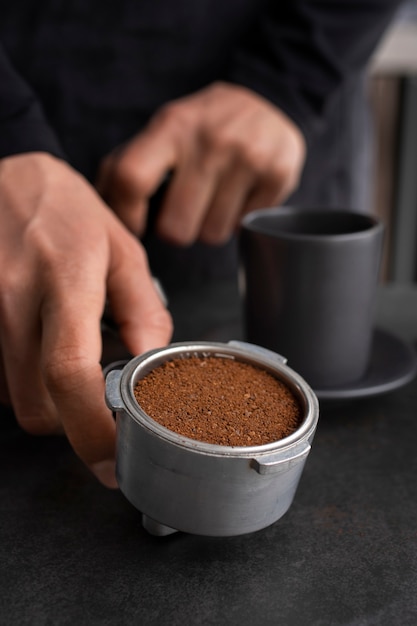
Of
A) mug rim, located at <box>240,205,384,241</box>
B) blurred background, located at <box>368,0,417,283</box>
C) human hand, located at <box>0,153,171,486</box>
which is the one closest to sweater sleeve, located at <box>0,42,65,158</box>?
human hand, located at <box>0,153,171,486</box>

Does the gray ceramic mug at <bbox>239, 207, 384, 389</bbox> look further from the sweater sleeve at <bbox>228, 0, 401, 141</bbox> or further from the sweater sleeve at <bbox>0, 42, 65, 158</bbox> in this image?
the sweater sleeve at <bbox>228, 0, 401, 141</bbox>

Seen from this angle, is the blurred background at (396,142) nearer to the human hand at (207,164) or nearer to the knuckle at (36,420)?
the human hand at (207,164)

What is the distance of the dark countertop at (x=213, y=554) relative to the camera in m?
0.38

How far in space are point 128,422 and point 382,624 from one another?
178 mm

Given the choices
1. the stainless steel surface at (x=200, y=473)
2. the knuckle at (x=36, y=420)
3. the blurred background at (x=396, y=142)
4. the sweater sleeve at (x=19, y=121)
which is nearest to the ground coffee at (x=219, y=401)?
the stainless steel surface at (x=200, y=473)

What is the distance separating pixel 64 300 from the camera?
497 mm

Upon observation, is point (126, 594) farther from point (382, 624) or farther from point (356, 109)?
point (356, 109)

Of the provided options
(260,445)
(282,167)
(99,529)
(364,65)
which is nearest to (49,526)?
(99,529)

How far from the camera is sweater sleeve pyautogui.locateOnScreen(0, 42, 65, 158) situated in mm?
655

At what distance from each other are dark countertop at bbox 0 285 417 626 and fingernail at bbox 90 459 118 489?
0.5 inches

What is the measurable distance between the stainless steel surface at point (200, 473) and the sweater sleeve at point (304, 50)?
64 centimetres

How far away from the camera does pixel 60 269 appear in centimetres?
52

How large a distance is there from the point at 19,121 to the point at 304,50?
487 mm

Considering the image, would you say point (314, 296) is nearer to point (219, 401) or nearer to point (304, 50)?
point (219, 401)
